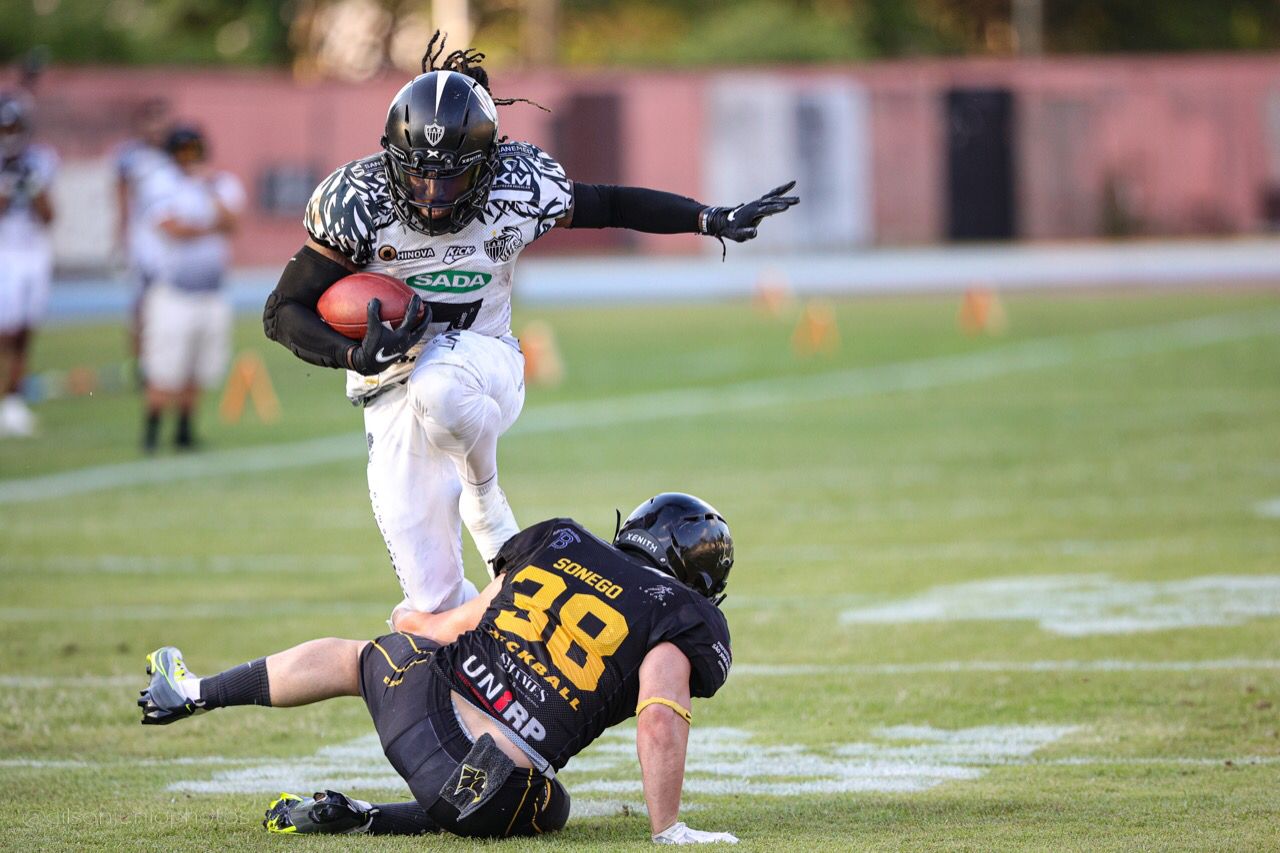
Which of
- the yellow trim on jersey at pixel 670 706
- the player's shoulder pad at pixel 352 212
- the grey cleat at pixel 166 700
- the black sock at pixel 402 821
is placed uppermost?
the player's shoulder pad at pixel 352 212

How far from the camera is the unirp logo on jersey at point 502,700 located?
174 inches

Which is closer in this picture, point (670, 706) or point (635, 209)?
point (670, 706)

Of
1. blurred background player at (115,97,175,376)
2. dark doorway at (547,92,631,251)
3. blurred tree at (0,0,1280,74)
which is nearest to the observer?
blurred background player at (115,97,175,376)

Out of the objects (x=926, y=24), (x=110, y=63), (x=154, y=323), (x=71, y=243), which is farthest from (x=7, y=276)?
(x=926, y=24)

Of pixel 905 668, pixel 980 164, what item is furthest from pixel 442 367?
pixel 980 164

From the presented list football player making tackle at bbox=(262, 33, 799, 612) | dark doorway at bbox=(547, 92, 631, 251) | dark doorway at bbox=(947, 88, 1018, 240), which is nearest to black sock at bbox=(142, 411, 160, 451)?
football player making tackle at bbox=(262, 33, 799, 612)

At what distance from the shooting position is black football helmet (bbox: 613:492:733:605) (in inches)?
182

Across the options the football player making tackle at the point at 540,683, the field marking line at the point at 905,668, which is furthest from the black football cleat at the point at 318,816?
the field marking line at the point at 905,668

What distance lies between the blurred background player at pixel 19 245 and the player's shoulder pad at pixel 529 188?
349 inches

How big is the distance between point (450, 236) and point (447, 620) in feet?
3.57

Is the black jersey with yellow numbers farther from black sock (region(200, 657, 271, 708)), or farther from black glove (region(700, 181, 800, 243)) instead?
black glove (region(700, 181, 800, 243))

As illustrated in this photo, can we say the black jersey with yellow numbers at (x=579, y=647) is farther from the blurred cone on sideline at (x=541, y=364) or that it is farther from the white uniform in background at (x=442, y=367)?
the blurred cone on sideline at (x=541, y=364)

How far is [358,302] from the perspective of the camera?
199 inches

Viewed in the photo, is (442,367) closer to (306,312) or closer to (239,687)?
(306,312)
